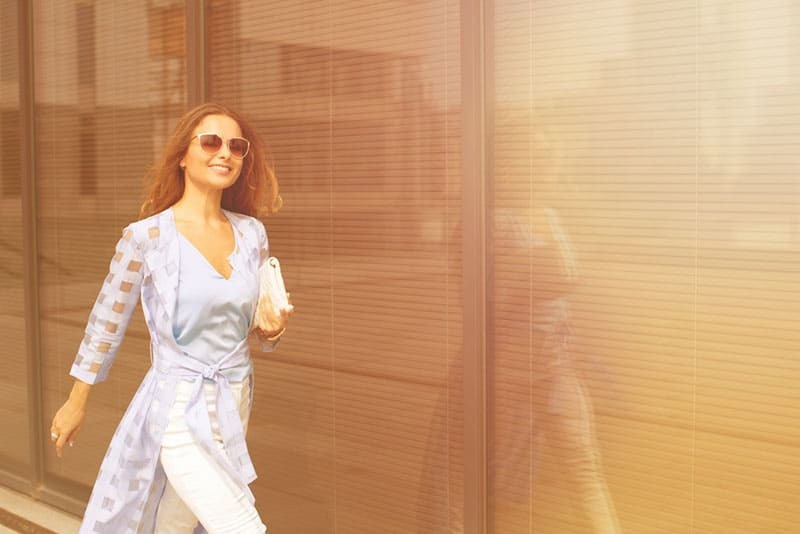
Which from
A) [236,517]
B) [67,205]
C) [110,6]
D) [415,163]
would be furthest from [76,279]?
[236,517]

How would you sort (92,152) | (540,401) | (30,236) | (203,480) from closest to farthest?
(203,480), (540,401), (92,152), (30,236)

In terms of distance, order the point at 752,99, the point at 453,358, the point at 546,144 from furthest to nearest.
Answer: the point at 453,358 → the point at 546,144 → the point at 752,99

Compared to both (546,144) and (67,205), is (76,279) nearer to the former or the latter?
(67,205)

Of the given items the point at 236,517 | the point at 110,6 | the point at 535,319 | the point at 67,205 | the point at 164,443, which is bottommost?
the point at 236,517

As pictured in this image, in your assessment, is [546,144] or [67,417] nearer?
[67,417]

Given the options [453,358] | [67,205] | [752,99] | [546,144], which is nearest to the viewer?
[752,99]

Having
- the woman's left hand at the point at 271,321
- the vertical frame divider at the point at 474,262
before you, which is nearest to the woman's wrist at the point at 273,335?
the woman's left hand at the point at 271,321

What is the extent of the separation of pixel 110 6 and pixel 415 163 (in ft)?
8.68

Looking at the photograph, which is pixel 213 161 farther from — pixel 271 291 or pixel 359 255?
pixel 359 255

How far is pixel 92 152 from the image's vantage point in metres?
6.15

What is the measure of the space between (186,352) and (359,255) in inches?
47.6

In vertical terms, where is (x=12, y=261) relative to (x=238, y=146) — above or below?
below

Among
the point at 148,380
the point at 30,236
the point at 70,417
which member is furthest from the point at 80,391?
the point at 30,236

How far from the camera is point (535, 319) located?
3918mm
